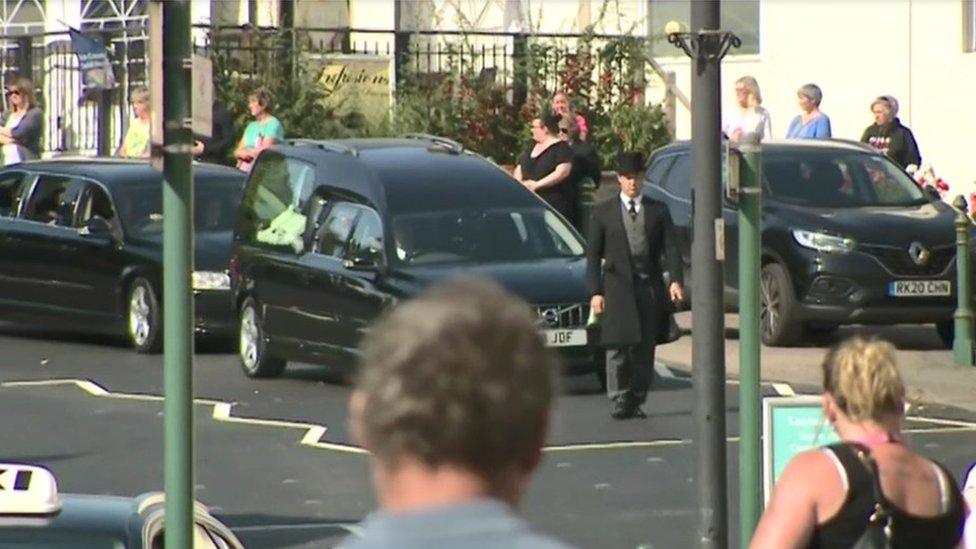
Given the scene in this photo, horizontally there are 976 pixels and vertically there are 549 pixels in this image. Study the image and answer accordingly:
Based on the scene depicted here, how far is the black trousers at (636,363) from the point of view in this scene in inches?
579

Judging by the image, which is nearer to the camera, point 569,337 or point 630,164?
point 630,164

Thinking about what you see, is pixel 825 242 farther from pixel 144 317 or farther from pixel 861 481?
pixel 861 481

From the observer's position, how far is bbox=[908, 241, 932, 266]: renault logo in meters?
18.2

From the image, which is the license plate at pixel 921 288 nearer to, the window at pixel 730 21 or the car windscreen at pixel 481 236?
the car windscreen at pixel 481 236

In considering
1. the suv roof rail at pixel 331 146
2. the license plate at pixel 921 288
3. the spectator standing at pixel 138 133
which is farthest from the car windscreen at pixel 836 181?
the spectator standing at pixel 138 133

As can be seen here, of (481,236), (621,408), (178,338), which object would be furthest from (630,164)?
(178,338)

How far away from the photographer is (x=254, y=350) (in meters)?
17.1

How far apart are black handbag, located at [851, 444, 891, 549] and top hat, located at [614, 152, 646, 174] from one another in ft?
31.9

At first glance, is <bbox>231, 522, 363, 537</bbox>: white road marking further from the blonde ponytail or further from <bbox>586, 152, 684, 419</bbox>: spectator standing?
the blonde ponytail

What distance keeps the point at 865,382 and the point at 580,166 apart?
48.6 feet

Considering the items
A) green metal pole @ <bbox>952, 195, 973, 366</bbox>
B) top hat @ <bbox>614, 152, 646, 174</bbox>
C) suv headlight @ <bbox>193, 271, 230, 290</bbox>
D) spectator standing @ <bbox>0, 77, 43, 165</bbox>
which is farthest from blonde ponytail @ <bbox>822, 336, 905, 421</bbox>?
spectator standing @ <bbox>0, 77, 43, 165</bbox>

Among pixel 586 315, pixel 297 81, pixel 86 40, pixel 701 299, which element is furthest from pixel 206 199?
pixel 701 299

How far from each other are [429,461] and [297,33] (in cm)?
2523

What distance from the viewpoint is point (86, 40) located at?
28.2 metres
